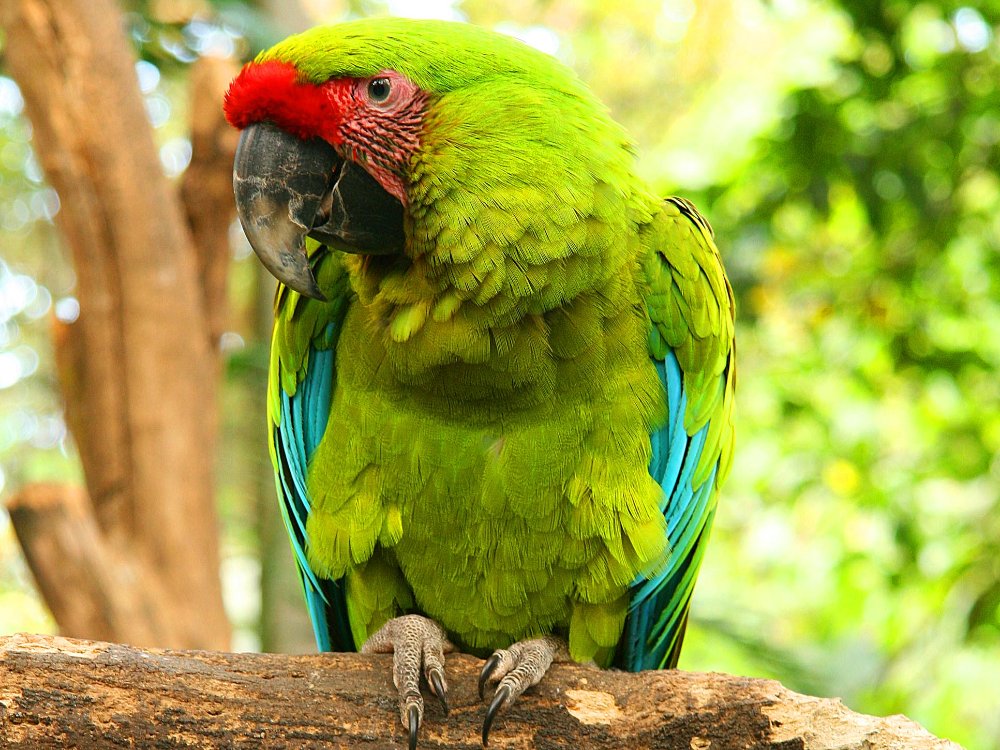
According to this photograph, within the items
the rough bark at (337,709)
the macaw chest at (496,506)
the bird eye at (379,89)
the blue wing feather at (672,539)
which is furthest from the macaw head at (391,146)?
the rough bark at (337,709)

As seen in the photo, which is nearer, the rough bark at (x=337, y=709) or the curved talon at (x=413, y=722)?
the rough bark at (x=337, y=709)

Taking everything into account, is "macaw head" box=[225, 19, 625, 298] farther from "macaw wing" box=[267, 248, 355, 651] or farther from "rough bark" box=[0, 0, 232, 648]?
"rough bark" box=[0, 0, 232, 648]

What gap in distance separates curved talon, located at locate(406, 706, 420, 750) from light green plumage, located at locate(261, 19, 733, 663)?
1.28ft

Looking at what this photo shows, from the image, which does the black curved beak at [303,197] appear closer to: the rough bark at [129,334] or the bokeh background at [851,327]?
the bokeh background at [851,327]

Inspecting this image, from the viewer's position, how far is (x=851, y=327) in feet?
14.9

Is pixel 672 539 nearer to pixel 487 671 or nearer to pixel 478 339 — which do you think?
pixel 487 671

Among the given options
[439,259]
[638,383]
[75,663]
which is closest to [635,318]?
[638,383]

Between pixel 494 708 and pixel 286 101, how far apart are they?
52.3 inches

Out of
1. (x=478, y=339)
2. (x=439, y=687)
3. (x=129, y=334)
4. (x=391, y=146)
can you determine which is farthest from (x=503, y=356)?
(x=129, y=334)

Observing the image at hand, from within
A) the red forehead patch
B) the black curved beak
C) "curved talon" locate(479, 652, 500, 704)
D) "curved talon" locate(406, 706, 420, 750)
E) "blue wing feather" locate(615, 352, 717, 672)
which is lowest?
"curved talon" locate(406, 706, 420, 750)

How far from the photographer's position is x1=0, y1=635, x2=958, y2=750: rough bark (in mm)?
1659

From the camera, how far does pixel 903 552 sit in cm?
418

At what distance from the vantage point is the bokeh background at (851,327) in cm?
360

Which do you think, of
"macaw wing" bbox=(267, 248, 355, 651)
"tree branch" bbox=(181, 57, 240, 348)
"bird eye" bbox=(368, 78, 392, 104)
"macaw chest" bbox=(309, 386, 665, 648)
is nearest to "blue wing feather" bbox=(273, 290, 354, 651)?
"macaw wing" bbox=(267, 248, 355, 651)
